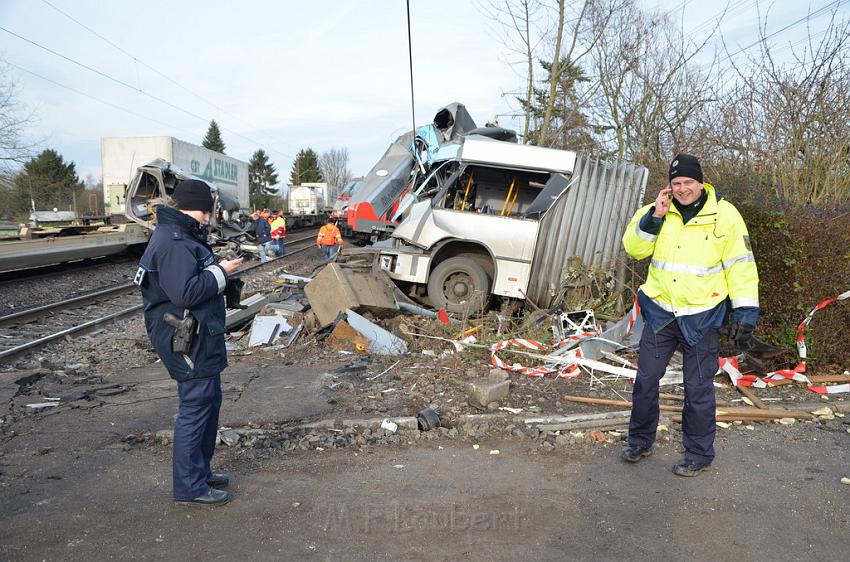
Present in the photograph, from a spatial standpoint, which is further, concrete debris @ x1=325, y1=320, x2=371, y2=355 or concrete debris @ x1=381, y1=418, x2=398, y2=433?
concrete debris @ x1=325, y1=320, x2=371, y2=355

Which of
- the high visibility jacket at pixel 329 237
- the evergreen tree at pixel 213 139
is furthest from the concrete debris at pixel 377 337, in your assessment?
the evergreen tree at pixel 213 139

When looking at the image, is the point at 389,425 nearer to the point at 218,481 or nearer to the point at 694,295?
the point at 218,481

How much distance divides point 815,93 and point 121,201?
68.5 ft

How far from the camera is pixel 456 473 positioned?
375cm

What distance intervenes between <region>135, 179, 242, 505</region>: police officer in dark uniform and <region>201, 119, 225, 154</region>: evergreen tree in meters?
69.2

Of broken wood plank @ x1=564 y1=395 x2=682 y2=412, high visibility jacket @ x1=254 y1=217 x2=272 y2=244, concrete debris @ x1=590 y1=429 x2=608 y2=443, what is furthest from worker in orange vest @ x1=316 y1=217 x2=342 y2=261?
concrete debris @ x1=590 y1=429 x2=608 y2=443

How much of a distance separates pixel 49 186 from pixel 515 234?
163 feet

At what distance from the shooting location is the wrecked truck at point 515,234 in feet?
26.1

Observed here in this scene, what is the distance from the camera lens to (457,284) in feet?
27.6

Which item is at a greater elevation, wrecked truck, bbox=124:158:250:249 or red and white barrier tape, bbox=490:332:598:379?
wrecked truck, bbox=124:158:250:249

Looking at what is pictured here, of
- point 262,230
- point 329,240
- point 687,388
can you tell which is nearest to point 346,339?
point 687,388

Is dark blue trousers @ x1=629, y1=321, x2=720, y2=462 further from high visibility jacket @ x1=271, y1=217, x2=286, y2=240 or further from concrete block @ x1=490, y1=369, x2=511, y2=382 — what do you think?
high visibility jacket @ x1=271, y1=217, x2=286, y2=240

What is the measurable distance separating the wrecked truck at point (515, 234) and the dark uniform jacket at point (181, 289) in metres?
4.80

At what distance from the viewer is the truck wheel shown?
27.1 ft
